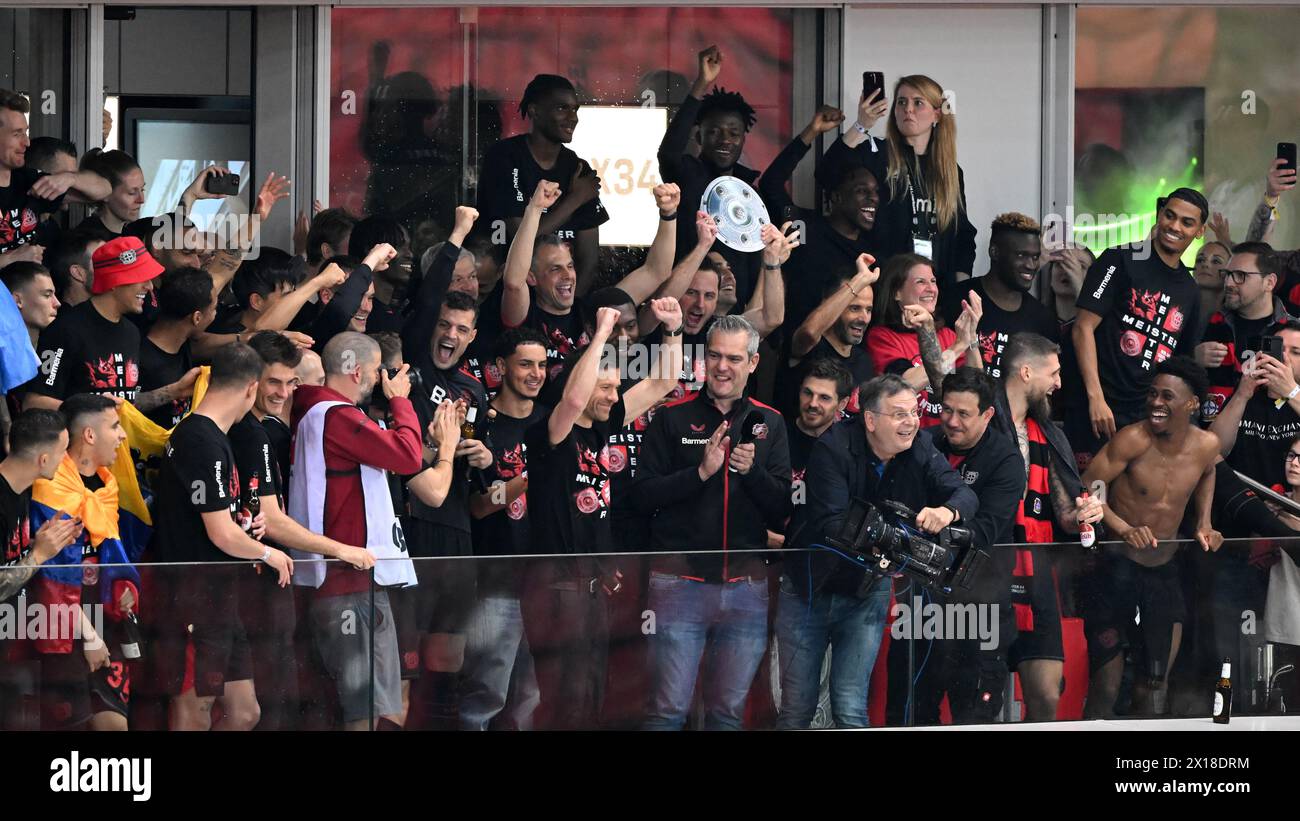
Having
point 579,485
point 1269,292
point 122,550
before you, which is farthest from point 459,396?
point 1269,292

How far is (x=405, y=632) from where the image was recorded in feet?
27.5

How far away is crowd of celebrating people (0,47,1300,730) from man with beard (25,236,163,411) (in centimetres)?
2

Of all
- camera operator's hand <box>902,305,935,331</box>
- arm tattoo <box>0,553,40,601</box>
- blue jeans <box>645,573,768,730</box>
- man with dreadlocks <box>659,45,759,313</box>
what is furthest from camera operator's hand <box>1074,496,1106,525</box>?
arm tattoo <box>0,553,40,601</box>

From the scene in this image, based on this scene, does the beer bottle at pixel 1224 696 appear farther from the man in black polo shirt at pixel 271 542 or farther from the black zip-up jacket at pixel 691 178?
the man in black polo shirt at pixel 271 542

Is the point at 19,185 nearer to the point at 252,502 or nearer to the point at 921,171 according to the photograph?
the point at 252,502

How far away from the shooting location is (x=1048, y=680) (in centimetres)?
904

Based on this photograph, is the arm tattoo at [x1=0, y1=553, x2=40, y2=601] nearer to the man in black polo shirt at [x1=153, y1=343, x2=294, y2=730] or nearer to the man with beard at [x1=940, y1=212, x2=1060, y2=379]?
the man in black polo shirt at [x1=153, y1=343, x2=294, y2=730]

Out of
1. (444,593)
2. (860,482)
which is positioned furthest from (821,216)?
(444,593)

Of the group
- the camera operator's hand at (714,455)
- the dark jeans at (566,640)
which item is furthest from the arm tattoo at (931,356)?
the dark jeans at (566,640)

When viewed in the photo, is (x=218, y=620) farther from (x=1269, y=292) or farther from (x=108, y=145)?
(x=1269, y=292)

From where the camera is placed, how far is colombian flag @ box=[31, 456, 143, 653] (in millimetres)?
7898
